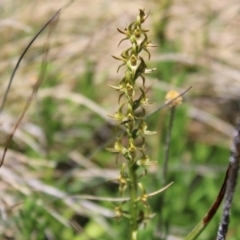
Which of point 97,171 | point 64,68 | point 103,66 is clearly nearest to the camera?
point 97,171

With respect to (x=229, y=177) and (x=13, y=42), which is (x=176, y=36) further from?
(x=229, y=177)

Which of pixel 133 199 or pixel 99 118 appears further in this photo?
pixel 99 118

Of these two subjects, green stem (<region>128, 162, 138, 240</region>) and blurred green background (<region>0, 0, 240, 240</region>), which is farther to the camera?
blurred green background (<region>0, 0, 240, 240</region>)

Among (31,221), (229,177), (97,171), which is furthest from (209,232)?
(229,177)

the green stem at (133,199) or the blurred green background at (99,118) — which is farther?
the blurred green background at (99,118)

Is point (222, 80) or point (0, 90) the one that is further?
point (222, 80)

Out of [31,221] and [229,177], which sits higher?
[229,177]

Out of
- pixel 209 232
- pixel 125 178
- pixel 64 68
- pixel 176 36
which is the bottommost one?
pixel 209 232

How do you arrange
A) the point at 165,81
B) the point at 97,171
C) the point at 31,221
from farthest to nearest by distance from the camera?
the point at 165,81 < the point at 97,171 < the point at 31,221
